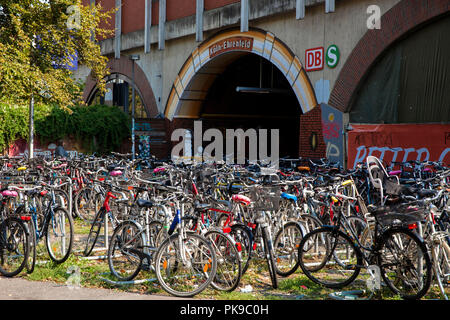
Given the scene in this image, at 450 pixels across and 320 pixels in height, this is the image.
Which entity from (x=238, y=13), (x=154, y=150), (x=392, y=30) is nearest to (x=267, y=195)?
(x=392, y=30)

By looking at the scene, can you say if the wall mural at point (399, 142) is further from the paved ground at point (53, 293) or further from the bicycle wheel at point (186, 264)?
the paved ground at point (53, 293)

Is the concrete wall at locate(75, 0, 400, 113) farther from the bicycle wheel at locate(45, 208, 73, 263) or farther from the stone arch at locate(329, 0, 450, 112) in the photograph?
the bicycle wheel at locate(45, 208, 73, 263)

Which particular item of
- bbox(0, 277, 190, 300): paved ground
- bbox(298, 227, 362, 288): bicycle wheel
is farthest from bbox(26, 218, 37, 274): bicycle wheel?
bbox(298, 227, 362, 288): bicycle wheel

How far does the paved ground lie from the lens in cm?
588

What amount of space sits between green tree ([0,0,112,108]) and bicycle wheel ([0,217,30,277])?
6678 mm

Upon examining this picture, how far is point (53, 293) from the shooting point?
603 centimetres

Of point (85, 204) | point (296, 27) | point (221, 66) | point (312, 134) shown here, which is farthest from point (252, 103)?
point (85, 204)

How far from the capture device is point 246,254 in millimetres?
7043

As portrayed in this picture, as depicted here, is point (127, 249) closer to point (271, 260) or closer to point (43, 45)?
point (271, 260)

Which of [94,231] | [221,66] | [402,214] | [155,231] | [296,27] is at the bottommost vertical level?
[94,231]

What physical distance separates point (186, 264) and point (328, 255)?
5.59ft
